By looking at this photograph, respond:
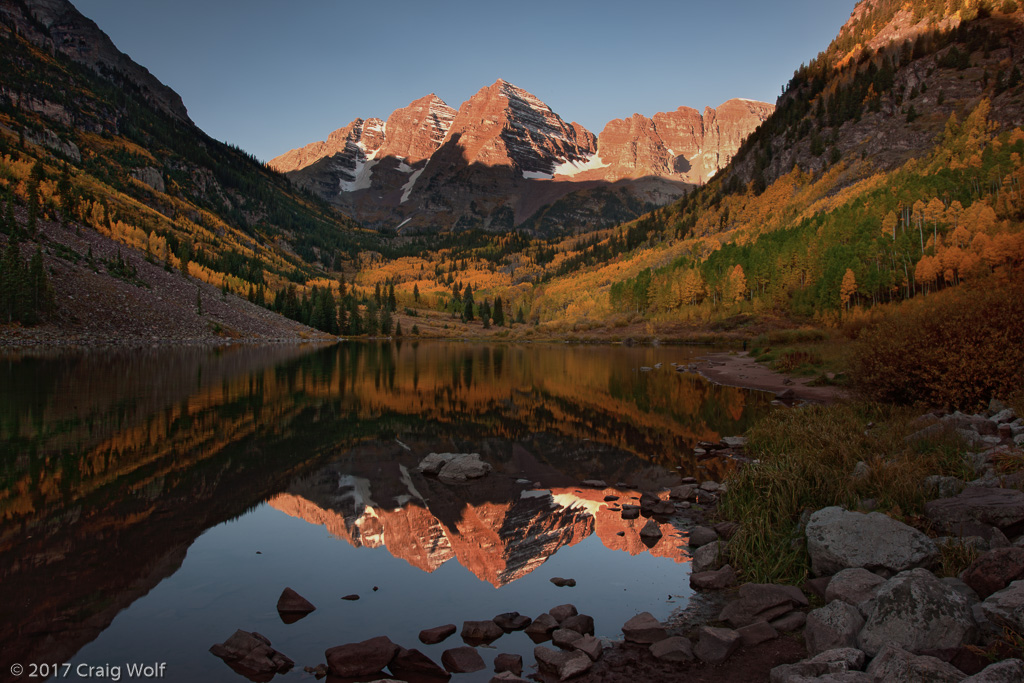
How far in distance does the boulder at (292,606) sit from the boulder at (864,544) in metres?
8.29

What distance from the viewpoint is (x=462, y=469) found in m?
16.8

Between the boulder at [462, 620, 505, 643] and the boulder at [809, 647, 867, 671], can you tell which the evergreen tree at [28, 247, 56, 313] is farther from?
the boulder at [809, 647, 867, 671]

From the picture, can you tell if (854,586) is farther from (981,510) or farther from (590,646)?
(590,646)

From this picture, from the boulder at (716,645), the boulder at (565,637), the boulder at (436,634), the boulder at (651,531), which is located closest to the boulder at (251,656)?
the boulder at (436,634)

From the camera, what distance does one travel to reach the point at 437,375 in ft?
165

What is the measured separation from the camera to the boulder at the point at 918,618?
5.76 metres

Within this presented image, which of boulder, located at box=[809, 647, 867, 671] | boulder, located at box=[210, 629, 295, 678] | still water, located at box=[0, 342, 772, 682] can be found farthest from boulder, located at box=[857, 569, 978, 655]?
boulder, located at box=[210, 629, 295, 678]

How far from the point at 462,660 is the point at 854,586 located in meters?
5.49

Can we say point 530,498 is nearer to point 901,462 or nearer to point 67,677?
point 901,462

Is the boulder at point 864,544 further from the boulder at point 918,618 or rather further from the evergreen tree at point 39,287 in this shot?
the evergreen tree at point 39,287

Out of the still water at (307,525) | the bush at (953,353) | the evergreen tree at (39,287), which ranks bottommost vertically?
the still water at (307,525)

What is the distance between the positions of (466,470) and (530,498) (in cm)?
296

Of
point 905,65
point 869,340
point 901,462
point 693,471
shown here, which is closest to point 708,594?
point 901,462

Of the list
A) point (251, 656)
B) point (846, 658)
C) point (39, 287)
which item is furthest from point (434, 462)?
point (39, 287)
